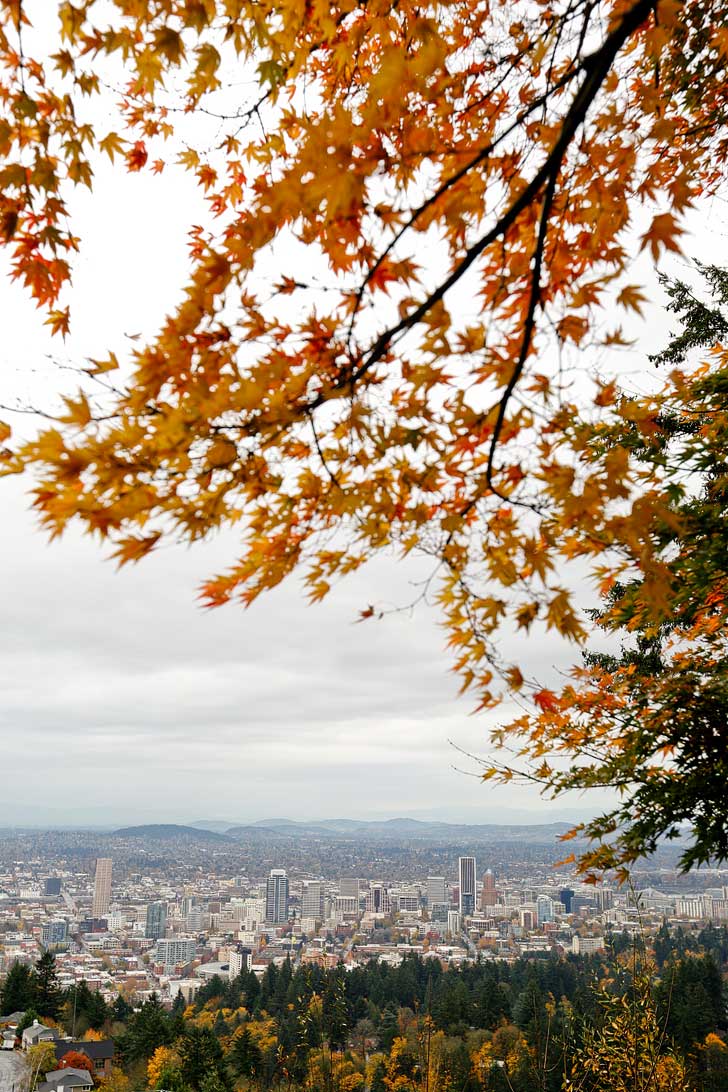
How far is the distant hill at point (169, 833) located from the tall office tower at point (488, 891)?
5159 cm

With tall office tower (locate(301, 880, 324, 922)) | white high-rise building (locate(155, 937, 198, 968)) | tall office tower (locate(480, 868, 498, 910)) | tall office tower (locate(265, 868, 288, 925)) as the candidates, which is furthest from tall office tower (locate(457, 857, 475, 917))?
white high-rise building (locate(155, 937, 198, 968))

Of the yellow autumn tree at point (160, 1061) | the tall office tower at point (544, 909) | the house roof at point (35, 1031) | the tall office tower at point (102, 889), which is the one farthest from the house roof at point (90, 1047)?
the tall office tower at point (102, 889)

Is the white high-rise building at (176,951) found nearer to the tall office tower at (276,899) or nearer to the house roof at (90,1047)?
the tall office tower at (276,899)

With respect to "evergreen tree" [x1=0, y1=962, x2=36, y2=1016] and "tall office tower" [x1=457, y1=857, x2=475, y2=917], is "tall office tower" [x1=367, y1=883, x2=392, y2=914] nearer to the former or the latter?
"tall office tower" [x1=457, y1=857, x2=475, y2=917]

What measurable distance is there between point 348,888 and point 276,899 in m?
6.99

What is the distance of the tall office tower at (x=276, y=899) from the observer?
2776 inches

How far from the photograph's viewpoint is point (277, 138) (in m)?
3.07

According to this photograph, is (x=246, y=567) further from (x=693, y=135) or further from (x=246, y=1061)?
(x=246, y=1061)

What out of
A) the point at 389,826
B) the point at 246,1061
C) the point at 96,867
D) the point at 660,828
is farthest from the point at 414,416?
the point at 389,826

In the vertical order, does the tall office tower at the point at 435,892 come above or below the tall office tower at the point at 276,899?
above

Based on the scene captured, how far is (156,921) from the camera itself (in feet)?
234

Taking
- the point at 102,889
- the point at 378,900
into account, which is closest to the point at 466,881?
the point at 378,900

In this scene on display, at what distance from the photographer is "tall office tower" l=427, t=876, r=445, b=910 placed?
229 ft

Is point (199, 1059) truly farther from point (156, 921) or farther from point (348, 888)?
point (156, 921)
